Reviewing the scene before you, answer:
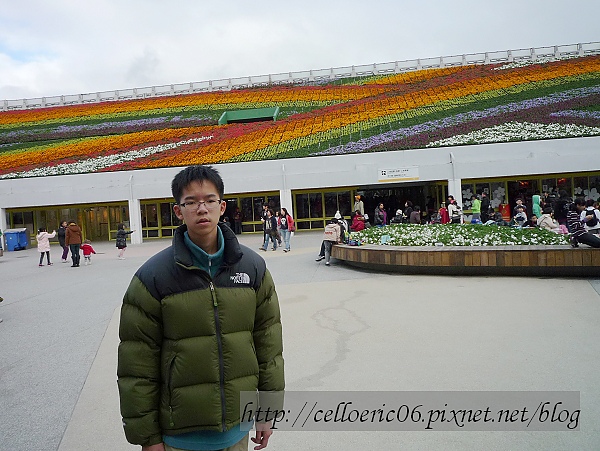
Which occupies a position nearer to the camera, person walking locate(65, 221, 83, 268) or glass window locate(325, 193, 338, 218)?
person walking locate(65, 221, 83, 268)

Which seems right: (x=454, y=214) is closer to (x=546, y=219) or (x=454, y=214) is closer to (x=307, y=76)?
(x=546, y=219)

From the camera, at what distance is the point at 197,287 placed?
246 centimetres

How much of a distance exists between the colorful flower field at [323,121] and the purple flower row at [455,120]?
58 millimetres

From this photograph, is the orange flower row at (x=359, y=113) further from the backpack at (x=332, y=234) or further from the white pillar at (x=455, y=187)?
the backpack at (x=332, y=234)

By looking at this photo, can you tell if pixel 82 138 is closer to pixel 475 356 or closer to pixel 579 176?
pixel 579 176

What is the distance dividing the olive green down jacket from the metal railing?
43537mm

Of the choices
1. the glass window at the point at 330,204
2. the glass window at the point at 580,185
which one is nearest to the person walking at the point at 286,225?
the glass window at the point at 330,204

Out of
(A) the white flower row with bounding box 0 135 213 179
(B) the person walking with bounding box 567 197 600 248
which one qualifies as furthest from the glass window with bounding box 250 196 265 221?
(B) the person walking with bounding box 567 197 600 248

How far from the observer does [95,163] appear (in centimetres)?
3022

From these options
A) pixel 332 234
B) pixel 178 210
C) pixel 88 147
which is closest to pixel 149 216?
pixel 88 147

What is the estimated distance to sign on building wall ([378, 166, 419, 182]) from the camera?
81.2 feet

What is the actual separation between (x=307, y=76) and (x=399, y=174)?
23050 millimetres

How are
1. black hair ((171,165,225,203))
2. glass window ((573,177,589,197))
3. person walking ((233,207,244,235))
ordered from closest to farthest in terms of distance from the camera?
black hair ((171,165,225,203)), glass window ((573,177,589,197)), person walking ((233,207,244,235))

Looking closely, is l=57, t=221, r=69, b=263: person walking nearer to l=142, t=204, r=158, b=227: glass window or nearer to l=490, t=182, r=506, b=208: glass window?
l=142, t=204, r=158, b=227: glass window
